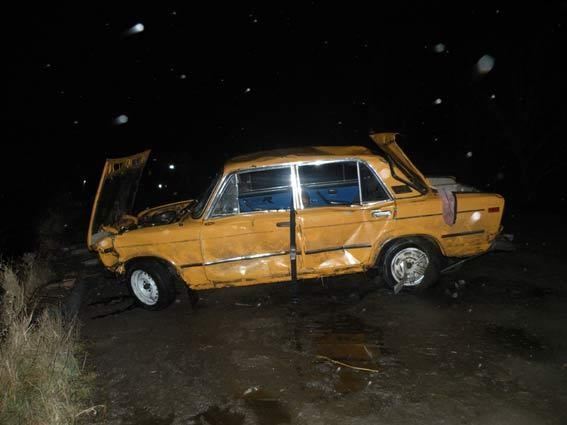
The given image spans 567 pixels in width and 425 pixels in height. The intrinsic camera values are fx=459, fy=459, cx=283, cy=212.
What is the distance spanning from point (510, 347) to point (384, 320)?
4.14ft

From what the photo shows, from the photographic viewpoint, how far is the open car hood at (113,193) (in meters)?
6.02

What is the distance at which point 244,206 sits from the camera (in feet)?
18.4

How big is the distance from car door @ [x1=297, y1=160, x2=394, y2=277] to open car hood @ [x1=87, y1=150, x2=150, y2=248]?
261cm

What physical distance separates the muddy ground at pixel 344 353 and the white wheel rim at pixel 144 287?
0.62 feet

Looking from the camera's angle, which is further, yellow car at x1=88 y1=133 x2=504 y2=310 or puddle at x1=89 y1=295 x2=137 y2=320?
puddle at x1=89 y1=295 x2=137 y2=320

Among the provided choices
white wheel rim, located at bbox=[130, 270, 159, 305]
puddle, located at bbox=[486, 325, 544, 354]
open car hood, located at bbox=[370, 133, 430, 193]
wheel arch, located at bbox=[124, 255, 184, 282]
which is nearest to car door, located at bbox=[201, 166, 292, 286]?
wheel arch, located at bbox=[124, 255, 184, 282]

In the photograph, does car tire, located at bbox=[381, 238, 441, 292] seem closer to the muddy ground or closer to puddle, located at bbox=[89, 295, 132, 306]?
the muddy ground

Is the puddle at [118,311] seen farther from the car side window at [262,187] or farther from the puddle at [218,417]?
the puddle at [218,417]

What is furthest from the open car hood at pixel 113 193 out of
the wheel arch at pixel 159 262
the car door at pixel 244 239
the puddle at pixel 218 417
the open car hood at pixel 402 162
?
the open car hood at pixel 402 162

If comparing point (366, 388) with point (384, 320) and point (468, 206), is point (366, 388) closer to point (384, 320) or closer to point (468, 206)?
point (384, 320)

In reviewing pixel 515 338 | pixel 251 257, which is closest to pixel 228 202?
pixel 251 257

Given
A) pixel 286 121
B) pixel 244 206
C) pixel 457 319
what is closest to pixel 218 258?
pixel 244 206

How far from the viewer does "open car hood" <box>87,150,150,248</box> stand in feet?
19.7

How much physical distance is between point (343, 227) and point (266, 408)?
2.42 meters
